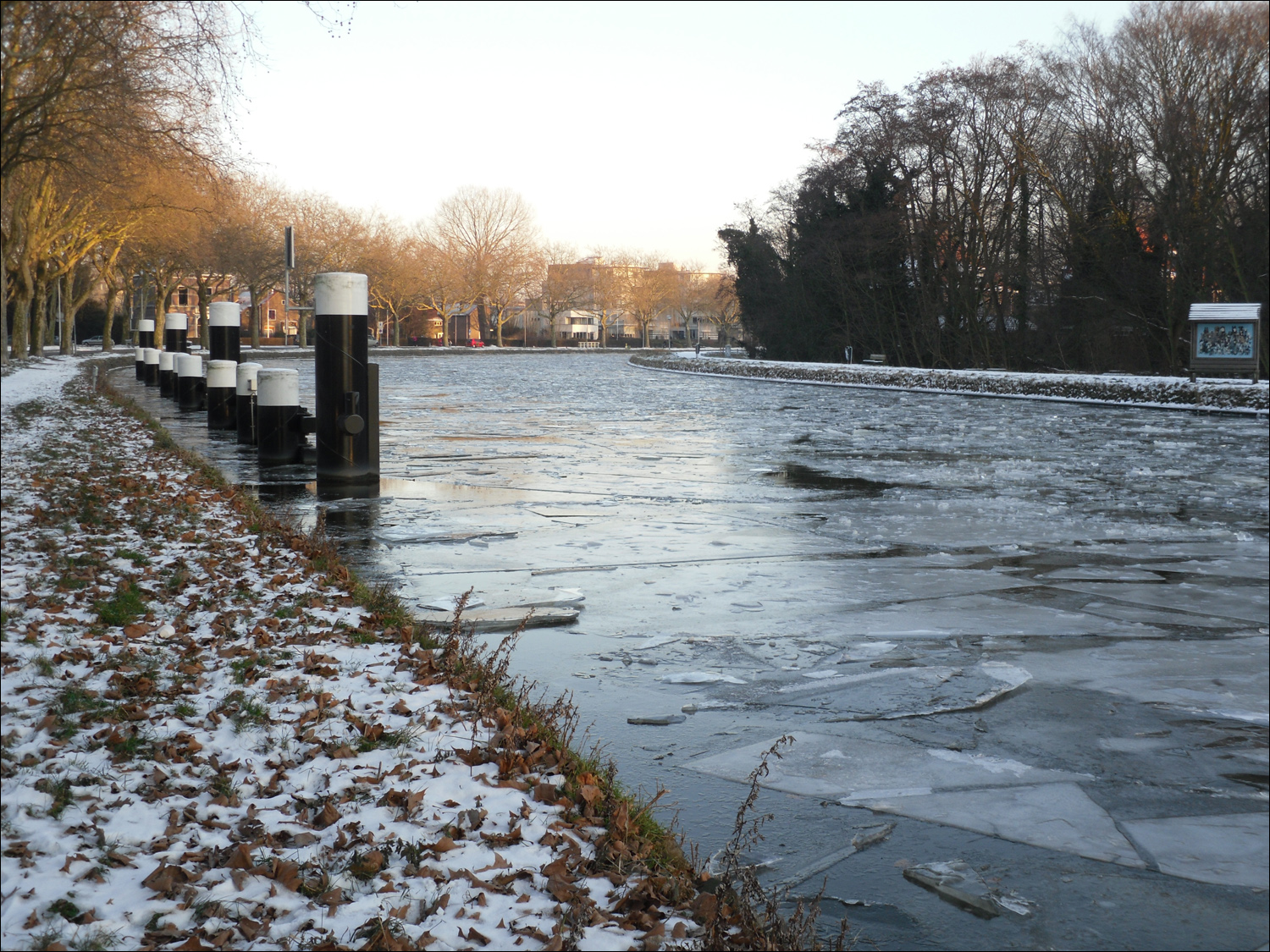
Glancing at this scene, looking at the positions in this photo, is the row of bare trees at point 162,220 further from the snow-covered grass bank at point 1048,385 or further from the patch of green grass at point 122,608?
the snow-covered grass bank at point 1048,385

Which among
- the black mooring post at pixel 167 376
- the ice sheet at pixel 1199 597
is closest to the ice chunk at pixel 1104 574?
the ice sheet at pixel 1199 597

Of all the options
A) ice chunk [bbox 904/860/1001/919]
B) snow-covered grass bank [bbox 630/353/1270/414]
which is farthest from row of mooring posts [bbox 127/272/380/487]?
snow-covered grass bank [bbox 630/353/1270/414]

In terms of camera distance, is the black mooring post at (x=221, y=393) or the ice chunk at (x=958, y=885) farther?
the black mooring post at (x=221, y=393)

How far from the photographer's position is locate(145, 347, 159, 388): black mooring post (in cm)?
2784

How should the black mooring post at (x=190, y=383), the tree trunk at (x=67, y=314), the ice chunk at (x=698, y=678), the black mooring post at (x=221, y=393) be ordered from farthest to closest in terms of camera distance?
the tree trunk at (x=67, y=314), the black mooring post at (x=190, y=383), the black mooring post at (x=221, y=393), the ice chunk at (x=698, y=678)

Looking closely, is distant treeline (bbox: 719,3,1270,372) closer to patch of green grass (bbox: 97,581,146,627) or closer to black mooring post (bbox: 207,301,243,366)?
black mooring post (bbox: 207,301,243,366)

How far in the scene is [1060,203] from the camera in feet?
111

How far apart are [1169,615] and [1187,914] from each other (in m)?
3.49

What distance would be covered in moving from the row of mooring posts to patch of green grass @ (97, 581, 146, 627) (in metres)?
4.15

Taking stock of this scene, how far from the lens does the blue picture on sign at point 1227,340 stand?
24766 millimetres

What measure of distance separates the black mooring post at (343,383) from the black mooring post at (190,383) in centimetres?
1042

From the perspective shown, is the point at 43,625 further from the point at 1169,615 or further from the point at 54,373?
the point at 54,373

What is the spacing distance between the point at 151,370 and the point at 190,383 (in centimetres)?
890

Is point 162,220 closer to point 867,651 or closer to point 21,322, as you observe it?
point 21,322
